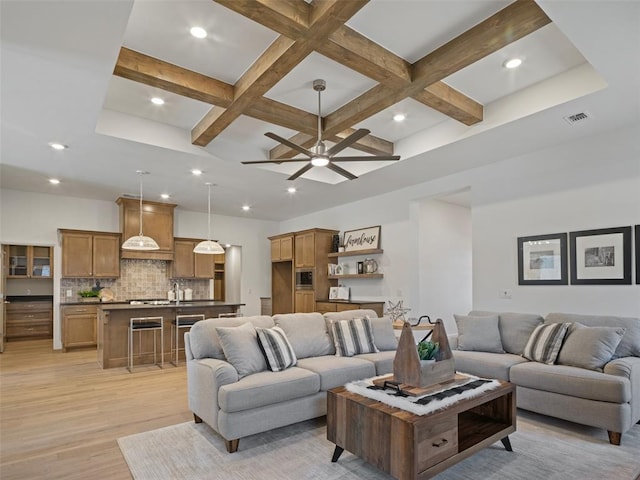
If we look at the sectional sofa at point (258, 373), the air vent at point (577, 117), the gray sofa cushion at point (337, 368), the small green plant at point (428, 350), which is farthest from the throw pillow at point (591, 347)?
the air vent at point (577, 117)

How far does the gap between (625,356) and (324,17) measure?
3.75m

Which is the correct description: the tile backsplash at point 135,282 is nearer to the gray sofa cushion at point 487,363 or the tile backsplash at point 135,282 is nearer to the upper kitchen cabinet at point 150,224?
the upper kitchen cabinet at point 150,224

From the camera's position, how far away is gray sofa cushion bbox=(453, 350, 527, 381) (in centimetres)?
367

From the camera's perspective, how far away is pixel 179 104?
397 cm

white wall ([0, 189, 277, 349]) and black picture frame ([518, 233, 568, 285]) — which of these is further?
white wall ([0, 189, 277, 349])

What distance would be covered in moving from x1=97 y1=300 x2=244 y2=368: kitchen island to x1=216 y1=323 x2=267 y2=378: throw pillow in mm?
3031

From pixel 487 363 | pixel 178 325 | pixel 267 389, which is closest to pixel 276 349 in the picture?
pixel 267 389

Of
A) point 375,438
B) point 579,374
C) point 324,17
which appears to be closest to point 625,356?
point 579,374

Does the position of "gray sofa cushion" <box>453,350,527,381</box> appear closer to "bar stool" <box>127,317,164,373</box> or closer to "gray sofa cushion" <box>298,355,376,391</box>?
"gray sofa cushion" <box>298,355,376,391</box>

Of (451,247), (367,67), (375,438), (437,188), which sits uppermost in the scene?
(367,67)

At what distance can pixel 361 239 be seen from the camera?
7086mm

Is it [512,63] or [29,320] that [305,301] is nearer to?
[512,63]

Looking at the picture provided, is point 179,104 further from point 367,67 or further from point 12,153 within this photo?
point 12,153

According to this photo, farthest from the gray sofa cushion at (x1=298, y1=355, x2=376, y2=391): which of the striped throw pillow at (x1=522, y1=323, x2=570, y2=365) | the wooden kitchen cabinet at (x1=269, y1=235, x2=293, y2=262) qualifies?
the wooden kitchen cabinet at (x1=269, y1=235, x2=293, y2=262)
